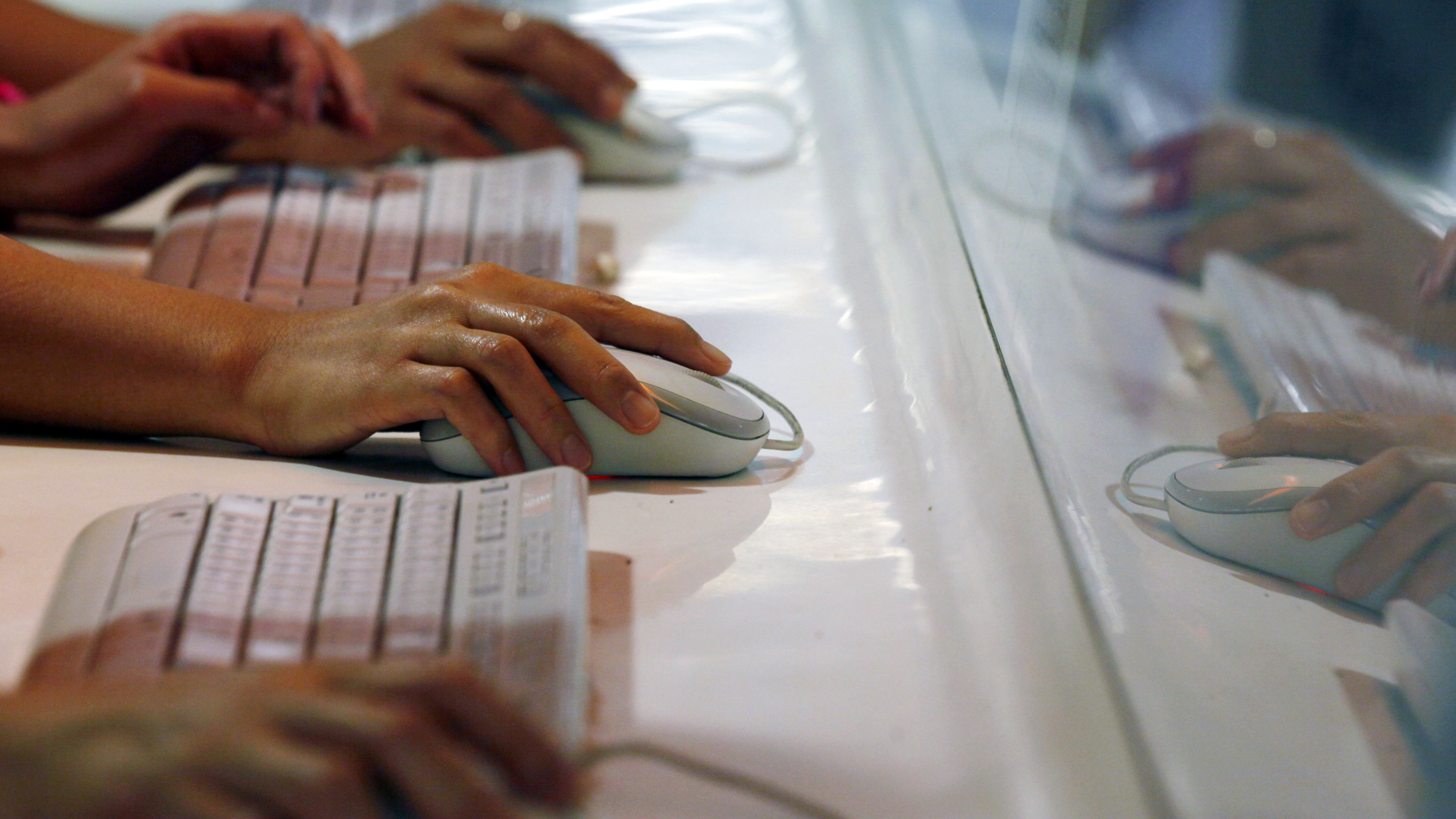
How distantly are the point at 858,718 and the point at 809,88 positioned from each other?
0.81 meters

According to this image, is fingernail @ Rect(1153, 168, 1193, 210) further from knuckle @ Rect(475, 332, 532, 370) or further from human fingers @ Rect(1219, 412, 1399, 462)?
knuckle @ Rect(475, 332, 532, 370)

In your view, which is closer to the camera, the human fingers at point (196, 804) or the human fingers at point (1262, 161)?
the human fingers at point (196, 804)

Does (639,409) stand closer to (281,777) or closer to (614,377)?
(614,377)

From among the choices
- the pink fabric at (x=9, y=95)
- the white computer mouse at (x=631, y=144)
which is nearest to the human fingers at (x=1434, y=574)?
the white computer mouse at (x=631, y=144)

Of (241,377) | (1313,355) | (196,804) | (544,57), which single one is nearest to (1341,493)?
(1313,355)

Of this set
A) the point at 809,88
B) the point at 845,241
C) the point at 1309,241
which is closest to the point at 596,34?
the point at 809,88

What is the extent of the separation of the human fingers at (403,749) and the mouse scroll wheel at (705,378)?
0.91 feet

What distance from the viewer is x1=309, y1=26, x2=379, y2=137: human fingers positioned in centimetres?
89

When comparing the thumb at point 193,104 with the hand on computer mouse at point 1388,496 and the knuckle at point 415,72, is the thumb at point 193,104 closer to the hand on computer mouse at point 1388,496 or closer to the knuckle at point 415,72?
the knuckle at point 415,72

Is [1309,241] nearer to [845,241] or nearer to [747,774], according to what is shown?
[845,241]

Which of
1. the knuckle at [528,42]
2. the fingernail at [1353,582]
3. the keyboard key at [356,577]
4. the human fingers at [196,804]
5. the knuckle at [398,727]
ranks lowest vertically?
the knuckle at [528,42]

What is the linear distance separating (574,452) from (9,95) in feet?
2.26

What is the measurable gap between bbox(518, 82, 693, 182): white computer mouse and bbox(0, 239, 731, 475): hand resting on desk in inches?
15.9

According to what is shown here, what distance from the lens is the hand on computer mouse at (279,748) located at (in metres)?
0.29
